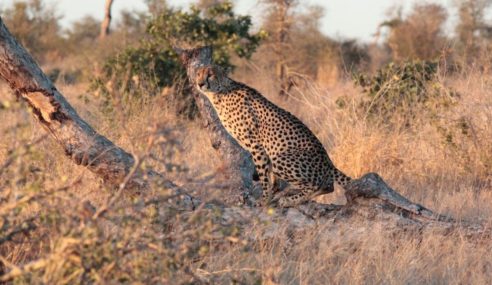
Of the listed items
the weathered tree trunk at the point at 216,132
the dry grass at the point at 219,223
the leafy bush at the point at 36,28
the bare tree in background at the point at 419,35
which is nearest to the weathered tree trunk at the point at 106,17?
the leafy bush at the point at 36,28

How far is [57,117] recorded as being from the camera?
163 inches

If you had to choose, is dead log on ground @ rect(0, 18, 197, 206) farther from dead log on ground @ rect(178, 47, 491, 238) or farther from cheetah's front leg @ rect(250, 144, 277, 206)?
cheetah's front leg @ rect(250, 144, 277, 206)

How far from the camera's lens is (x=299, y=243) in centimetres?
404

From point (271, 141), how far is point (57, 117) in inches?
60.5

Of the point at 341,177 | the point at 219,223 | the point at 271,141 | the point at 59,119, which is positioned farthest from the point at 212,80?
the point at 219,223

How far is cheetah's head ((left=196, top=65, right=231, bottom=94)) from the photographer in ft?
17.6

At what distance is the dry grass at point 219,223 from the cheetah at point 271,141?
32cm

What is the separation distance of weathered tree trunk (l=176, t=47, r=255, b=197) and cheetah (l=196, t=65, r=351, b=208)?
7cm

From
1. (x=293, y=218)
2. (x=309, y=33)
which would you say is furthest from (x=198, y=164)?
(x=309, y=33)

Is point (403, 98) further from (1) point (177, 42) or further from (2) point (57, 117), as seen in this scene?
(2) point (57, 117)

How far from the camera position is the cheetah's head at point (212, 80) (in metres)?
5.37

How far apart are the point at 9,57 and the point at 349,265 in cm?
206

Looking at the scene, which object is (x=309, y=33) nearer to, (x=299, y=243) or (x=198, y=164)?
(x=198, y=164)

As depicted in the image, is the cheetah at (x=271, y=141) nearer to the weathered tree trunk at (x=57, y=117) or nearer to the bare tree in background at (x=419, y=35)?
the weathered tree trunk at (x=57, y=117)
